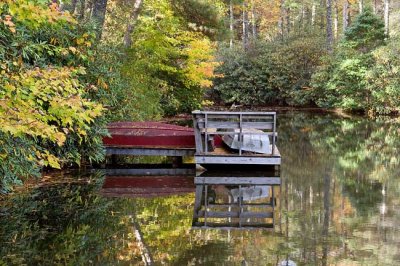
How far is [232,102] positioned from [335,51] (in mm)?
7806

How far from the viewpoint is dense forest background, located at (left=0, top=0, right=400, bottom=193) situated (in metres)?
5.84

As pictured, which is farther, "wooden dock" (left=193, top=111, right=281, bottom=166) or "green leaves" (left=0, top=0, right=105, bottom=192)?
"wooden dock" (left=193, top=111, right=281, bottom=166)

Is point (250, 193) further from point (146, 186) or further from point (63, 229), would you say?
point (63, 229)

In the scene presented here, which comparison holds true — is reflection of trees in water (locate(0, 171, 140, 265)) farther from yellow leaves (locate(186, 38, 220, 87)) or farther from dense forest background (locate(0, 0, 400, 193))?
yellow leaves (locate(186, 38, 220, 87))

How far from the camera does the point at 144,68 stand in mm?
20641

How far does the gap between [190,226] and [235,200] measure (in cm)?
192

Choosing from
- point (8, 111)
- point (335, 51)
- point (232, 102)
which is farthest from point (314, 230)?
point (232, 102)

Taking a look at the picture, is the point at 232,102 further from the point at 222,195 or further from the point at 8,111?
the point at 8,111

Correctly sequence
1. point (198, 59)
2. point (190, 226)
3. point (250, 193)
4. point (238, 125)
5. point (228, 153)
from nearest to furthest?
point (190, 226) → point (250, 193) → point (238, 125) → point (228, 153) → point (198, 59)

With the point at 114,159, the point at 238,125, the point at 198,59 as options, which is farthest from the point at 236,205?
the point at 198,59

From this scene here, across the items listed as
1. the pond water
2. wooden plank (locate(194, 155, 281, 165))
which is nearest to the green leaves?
the pond water

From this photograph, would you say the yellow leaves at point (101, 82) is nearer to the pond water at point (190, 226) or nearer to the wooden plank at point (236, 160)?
the pond water at point (190, 226)

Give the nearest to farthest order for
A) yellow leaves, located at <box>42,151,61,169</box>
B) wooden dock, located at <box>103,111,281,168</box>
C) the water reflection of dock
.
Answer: yellow leaves, located at <box>42,151,61,169</box>
the water reflection of dock
wooden dock, located at <box>103,111,281,168</box>

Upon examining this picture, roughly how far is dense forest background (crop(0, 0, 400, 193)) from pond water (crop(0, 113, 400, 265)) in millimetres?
818
